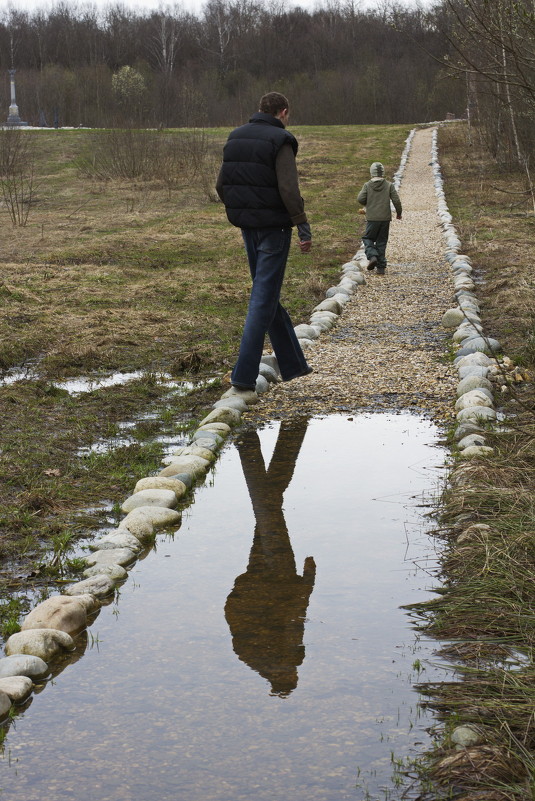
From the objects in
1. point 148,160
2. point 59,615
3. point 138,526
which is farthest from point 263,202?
point 148,160

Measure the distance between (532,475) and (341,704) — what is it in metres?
2.23

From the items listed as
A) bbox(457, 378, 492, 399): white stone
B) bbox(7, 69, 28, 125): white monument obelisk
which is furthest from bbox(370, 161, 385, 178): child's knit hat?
bbox(7, 69, 28, 125): white monument obelisk

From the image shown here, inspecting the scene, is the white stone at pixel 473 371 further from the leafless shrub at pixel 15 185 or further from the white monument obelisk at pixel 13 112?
the white monument obelisk at pixel 13 112

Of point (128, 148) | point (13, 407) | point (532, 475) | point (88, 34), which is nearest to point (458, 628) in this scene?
point (532, 475)

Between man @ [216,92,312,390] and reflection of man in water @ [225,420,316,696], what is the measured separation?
5.40ft

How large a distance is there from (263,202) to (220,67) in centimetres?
6858

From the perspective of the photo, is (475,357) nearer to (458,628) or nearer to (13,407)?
(13,407)

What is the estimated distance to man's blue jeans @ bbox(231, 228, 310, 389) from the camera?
7031 mm

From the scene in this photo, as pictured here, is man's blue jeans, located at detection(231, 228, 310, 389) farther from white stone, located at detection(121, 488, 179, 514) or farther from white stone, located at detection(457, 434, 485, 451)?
white stone, located at detection(121, 488, 179, 514)

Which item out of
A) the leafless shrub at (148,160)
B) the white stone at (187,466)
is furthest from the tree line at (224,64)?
the white stone at (187,466)

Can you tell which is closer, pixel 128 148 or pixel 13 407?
pixel 13 407

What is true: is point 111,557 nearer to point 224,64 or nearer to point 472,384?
point 472,384

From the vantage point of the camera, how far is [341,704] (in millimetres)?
3244

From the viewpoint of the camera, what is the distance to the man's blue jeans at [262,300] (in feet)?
23.1
